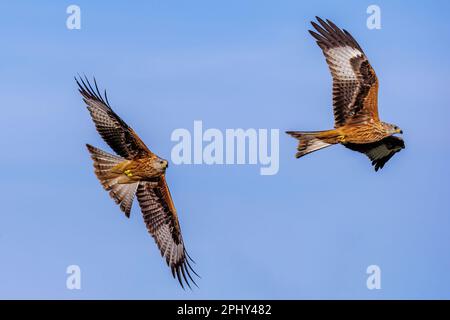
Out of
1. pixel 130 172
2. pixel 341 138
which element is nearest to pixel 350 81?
pixel 341 138

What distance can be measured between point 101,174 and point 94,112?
0.71 m

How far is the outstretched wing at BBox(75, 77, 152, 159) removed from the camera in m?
12.5

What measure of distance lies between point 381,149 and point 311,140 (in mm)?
1203

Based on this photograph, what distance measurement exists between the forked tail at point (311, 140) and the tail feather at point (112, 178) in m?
1.95

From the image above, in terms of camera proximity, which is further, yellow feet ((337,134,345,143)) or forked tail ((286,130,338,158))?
yellow feet ((337,134,345,143))

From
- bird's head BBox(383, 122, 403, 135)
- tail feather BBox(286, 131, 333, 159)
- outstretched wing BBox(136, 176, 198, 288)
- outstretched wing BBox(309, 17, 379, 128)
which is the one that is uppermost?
outstretched wing BBox(309, 17, 379, 128)

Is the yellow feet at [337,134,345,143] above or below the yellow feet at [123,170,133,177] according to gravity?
above

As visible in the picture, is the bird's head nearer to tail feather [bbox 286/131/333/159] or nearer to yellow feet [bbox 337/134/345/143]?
yellow feet [bbox 337/134/345/143]

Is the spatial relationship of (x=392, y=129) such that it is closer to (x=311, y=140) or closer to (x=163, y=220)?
A: (x=311, y=140)

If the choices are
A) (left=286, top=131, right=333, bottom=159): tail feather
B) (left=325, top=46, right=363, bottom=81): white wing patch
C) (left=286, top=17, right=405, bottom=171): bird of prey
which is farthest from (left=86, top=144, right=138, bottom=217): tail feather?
(left=325, top=46, right=363, bottom=81): white wing patch

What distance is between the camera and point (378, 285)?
1368cm

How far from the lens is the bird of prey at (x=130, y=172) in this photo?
1259cm

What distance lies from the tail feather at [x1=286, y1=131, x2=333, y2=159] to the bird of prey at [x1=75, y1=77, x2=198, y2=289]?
4.87 ft
